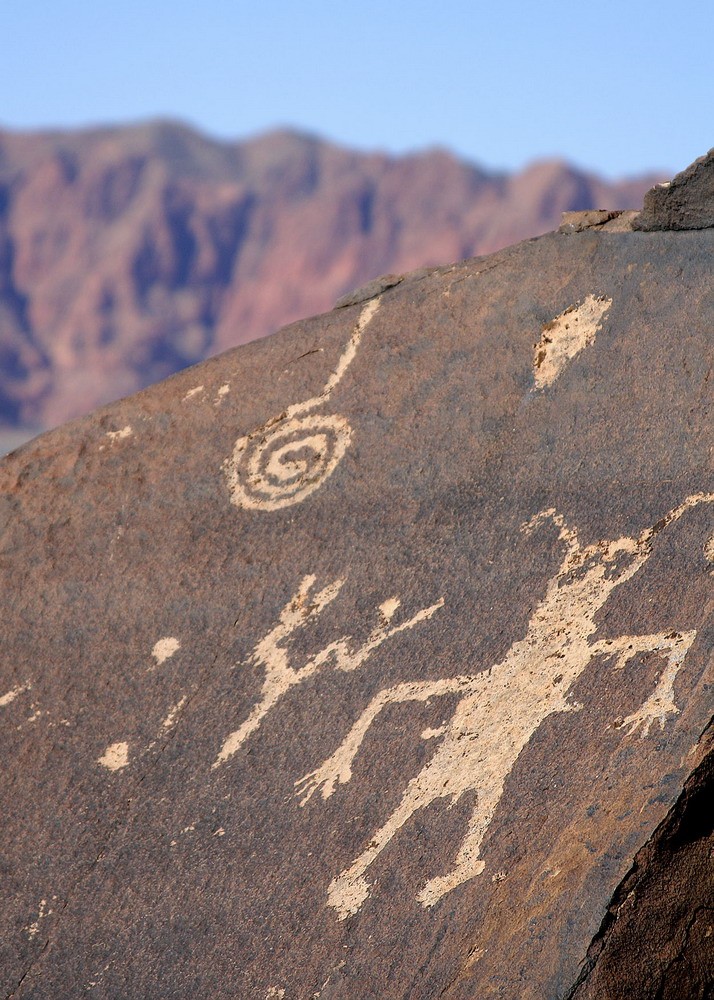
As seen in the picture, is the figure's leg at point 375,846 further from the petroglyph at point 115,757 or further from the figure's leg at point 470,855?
the petroglyph at point 115,757

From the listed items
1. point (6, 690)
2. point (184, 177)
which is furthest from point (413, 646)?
point (184, 177)

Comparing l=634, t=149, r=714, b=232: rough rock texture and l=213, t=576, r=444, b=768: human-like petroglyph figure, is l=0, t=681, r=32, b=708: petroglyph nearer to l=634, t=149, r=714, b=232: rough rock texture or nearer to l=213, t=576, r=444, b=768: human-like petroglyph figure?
l=213, t=576, r=444, b=768: human-like petroglyph figure

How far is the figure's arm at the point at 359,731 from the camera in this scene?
159 centimetres

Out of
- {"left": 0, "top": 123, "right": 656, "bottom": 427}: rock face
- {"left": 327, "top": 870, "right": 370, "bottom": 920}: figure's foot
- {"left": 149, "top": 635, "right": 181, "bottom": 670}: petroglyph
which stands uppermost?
{"left": 0, "top": 123, "right": 656, "bottom": 427}: rock face

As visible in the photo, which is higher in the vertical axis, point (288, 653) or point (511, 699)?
point (288, 653)

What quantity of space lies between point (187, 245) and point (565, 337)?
40.5 m

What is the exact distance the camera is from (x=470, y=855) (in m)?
1.43

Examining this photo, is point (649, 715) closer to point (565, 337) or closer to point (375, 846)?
point (375, 846)

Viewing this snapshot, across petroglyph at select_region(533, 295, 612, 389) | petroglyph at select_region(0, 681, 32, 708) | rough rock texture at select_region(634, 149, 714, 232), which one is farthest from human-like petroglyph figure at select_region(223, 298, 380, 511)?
rough rock texture at select_region(634, 149, 714, 232)

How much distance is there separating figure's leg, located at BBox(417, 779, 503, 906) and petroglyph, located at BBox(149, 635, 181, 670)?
58cm

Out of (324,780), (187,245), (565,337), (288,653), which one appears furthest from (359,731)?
(187,245)

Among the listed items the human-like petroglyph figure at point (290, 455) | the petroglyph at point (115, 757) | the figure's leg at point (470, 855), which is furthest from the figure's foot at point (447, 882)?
Answer: the human-like petroglyph figure at point (290, 455)

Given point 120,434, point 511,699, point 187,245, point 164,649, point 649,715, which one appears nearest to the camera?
point 649,715

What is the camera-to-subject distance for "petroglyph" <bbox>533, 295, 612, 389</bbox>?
1.91 meters
